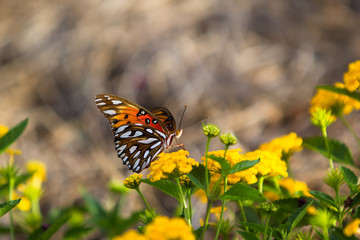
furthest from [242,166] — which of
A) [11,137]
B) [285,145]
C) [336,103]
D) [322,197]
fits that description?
[11,137]

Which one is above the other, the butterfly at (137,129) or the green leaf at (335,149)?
the butterfly at (137,129)

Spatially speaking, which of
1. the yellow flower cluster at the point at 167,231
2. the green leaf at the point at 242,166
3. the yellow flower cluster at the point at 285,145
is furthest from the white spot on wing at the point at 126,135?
the yellow flower cluster at the point at 167,231

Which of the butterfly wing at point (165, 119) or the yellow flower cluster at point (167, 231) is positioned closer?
the yellow flower cluster at point (167, 231)

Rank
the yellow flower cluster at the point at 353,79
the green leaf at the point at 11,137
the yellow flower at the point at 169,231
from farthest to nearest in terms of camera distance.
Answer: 1. the green leaf at the point at 11,137
2. the yellow flower cluster at the point at 353,79
3. the yellow flower at the point at 169,231

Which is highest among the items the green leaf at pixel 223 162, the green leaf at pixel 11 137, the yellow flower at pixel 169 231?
the green leaf at pixel 11 137

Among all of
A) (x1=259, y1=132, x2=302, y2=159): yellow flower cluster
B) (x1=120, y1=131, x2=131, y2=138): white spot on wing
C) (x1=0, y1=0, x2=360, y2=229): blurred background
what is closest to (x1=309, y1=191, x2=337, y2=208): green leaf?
(x1=259, y1=132, x2=302, y2=159): yellow flower cluster

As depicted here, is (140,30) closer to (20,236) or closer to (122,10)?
(122,10)

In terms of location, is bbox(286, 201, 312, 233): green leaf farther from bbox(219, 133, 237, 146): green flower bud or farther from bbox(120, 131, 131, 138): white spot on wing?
bbox(120, 131, 131, 138): white spot on wing

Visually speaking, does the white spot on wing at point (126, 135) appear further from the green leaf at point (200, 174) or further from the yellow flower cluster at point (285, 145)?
the green leaf at point (200, 174)

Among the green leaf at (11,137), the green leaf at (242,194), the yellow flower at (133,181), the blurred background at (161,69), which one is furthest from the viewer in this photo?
the blurred background at (161,69)
